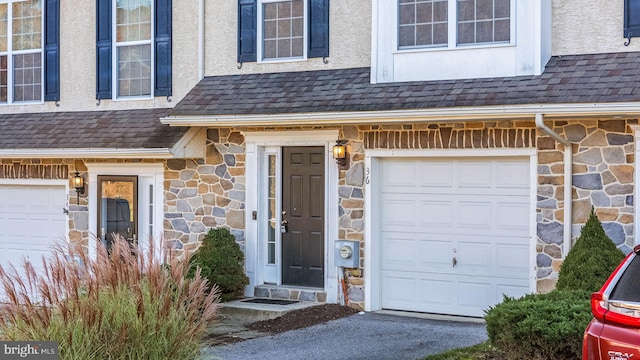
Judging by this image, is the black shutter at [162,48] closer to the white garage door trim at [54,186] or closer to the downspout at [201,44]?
the downspout at [201,44]

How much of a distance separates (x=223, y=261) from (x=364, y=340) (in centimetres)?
321

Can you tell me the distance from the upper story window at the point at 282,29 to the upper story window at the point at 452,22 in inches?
72.0

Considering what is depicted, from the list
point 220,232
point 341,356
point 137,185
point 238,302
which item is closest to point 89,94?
point 137,185

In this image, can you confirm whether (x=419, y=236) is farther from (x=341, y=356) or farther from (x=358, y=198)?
(x=341, y=356)

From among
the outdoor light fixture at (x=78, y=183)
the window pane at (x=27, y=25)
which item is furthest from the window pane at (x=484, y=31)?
the window pane at (x=27, y=25)

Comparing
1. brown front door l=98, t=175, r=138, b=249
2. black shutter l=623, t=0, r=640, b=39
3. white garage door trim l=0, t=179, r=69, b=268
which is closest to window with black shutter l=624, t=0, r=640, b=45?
black shutter l=623, t=0, r=640, b=39

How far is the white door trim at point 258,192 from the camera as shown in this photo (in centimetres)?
1320

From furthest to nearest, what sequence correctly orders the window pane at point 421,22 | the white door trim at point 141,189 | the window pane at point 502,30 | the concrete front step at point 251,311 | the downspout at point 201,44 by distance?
the white door trim at point 141,189 → the downspout at point 201,44 → the concrete front step at point 251,311 → the window pane at point 421,22 → the window pane at point 502,30

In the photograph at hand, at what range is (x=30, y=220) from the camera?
Answer: 16.8m

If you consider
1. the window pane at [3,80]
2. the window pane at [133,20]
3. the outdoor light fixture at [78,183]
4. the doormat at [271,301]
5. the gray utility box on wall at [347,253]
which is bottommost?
the doormat at [271,301]

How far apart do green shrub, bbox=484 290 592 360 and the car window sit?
1757mm

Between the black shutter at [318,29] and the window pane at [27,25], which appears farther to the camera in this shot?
the window pane at [27,25]

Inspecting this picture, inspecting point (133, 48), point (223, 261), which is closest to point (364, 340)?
point (223, 261)

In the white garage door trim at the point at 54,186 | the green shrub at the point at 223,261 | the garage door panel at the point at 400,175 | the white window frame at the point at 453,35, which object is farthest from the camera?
the white garage door trim at the point at 54,186
